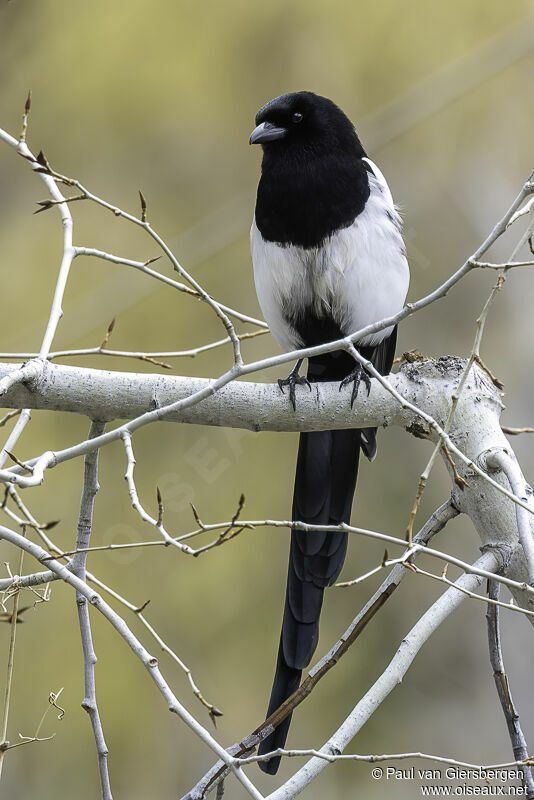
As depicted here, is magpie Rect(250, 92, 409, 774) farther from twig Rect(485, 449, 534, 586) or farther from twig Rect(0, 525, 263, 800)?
twig Rect(0, 525, 263, 800)

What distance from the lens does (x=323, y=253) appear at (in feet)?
6.23

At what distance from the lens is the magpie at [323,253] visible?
1.90 metres

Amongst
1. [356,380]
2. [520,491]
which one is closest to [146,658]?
[520,491]

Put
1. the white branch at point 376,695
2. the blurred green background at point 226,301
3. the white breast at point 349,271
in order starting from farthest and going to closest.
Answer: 1. the blurred green background at point 226,301
2. the white breast at point 349,271
3. the white branch at point 376,695

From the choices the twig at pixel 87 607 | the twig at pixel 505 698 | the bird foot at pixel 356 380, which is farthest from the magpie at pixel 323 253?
the twig at pixel 87 607

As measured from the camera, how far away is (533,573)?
1.11 m

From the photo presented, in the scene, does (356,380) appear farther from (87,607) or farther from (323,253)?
(87,607)

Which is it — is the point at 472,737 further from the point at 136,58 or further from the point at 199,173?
the point at 136,58

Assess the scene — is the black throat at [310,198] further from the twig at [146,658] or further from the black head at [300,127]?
the twig at [146,658]

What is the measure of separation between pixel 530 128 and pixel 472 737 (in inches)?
94.4

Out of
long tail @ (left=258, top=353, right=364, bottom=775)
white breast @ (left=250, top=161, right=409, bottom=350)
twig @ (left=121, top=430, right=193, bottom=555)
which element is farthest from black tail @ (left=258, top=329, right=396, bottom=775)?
twig @ (left=121, top=430, right=193, bottom=555)

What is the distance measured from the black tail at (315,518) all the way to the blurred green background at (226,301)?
1.13 meters

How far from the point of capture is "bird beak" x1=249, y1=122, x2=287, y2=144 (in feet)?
6.44

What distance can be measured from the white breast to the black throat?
0.02 m
